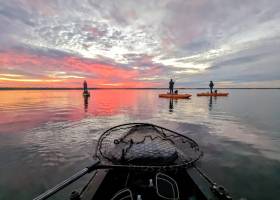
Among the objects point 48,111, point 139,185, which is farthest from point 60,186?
point 48,111

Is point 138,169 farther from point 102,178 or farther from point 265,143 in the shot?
point 265,143

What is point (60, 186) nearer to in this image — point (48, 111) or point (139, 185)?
point (139, 185)

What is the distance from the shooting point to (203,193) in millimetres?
3701

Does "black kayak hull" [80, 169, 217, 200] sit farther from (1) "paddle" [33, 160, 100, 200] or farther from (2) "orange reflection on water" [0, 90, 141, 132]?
(2) "orange reflection on water" [0, 90, 141, 132]

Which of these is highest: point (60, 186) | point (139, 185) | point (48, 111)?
point (60, 186)

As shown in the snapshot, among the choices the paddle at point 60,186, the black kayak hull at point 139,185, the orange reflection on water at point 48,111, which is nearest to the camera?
the paddle at point 60,186

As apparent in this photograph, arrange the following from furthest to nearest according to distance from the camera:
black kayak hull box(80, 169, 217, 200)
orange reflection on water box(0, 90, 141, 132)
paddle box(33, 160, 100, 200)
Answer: orange reflection on water box(0, 90, 141, 132) < black kayak hull box(80, 169, 217, 200) < paddle box(33, 160, 100, 200)

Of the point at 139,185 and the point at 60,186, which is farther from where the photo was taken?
the point at 139,185

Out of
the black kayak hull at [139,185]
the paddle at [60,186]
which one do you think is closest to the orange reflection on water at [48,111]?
the black kayak hull at [139,185]

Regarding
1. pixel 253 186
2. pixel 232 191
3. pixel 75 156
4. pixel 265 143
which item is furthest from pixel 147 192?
pixel 265 143

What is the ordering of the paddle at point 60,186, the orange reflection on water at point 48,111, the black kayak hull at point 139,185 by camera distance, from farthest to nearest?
1. the orange reflection on water at point 48,111
2. the black kayak hull at point 139,185
3. the paddle at point 60,186

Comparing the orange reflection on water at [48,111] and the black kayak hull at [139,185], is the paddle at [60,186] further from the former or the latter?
the orange reflection on water at [48,111]

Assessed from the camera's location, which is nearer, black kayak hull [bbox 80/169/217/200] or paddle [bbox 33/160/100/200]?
paddle [bbox 33/160/100/200]

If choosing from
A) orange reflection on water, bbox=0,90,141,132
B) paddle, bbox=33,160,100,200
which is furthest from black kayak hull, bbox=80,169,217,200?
orange reflection on water, bbox=0,90,141,132
